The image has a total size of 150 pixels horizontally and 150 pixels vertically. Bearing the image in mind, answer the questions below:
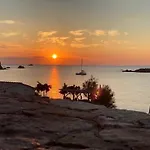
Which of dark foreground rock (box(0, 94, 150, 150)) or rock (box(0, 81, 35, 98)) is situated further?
rock (box(0, 81, 35, 98))

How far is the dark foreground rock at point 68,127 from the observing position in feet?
13.9

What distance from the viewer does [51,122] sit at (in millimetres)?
5430

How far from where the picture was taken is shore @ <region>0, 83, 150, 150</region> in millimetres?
4250

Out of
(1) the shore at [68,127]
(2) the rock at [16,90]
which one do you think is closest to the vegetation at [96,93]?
(2) the rock at [16,90]

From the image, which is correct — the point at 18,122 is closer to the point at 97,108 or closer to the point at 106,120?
the point at 106,120

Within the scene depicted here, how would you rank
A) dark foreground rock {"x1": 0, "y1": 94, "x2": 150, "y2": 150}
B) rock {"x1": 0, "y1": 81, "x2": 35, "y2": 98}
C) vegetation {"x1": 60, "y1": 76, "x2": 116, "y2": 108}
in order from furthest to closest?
vegetation {"x1": 60, "y1": 76, "x2": 116, "y2": 108} → rock {"x1": 0, "y1": 81, "x2": 35, "y2": 98} → dark foreground rock {"x1": 0, "y1": 94, "x2": 150, "y2": 150}

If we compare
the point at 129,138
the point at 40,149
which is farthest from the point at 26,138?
the point at 129,138

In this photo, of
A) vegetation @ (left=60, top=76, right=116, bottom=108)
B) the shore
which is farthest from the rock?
vegetation @ (left=60, top=76, right=116, bottom=108)

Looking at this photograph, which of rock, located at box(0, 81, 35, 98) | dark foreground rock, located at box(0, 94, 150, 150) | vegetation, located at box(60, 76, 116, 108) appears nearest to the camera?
dark foreground rock, located at box(0, 94, 150, 150)

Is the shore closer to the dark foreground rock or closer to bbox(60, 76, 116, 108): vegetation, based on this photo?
the dark foreground rock

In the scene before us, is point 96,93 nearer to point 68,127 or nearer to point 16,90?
point 16,90

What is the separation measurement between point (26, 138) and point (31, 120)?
3.57ft

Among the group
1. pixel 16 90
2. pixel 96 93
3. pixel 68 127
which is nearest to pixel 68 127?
pixel 68 127

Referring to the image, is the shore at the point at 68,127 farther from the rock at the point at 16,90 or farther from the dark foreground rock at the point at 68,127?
the rock at the point at 16,90
